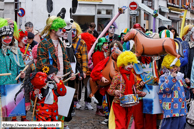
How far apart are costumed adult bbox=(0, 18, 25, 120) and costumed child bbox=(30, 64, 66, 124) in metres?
0.62

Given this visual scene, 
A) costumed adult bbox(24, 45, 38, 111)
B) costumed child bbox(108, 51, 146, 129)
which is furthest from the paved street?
costumed adult bbox(24, 45, 38, 111)

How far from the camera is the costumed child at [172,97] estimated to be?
5711 mm

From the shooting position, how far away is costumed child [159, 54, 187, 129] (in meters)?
5.71

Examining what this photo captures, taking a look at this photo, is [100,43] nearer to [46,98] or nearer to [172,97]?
[172,97]

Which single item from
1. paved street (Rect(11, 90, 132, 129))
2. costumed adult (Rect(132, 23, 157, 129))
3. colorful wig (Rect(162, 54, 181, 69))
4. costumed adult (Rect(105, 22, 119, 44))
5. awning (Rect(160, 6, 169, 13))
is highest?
awning (Rect(160, 6, 169, 13))

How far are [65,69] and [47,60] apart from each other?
0.41 meters

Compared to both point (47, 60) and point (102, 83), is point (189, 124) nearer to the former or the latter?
point (102, 83)

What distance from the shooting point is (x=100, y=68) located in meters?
6.29

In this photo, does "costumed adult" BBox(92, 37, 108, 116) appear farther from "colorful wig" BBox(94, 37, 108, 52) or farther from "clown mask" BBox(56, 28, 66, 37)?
"clown mask" BBox(56, 28, 66, 37)

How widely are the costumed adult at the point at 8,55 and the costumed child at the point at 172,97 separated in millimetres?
2304

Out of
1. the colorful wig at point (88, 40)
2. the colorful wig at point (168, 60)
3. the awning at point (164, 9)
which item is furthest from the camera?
the awning at point (164, 9)

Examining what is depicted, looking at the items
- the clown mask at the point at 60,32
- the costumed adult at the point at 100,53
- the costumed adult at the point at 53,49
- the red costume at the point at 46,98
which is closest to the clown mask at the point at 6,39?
the costumed adult at the point at 53,49

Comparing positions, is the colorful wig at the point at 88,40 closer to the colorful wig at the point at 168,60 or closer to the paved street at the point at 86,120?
the paved street at the point at 86,120

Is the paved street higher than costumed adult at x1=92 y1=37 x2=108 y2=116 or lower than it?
lower
